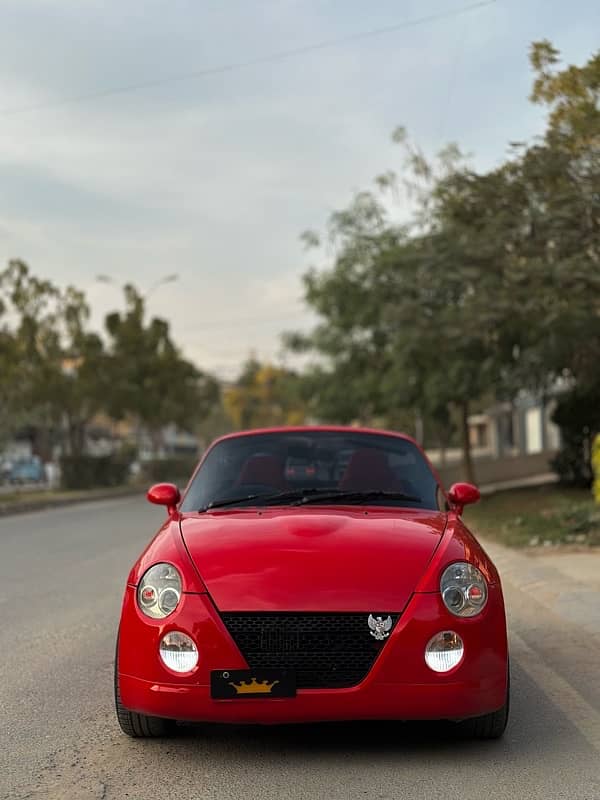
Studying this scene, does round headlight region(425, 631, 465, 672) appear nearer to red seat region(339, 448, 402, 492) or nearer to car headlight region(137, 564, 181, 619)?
car headlight region(137, 564, 181, 619)

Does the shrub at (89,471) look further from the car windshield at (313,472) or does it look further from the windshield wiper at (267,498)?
the windshield wiper at (267,498)

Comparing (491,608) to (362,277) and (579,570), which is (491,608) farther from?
(362,277)

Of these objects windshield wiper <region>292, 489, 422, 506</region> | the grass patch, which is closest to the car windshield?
windshield wiper <region>292, 489, 422, 506</region>

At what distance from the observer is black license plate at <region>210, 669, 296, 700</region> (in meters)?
4.46

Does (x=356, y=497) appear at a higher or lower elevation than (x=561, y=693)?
higher

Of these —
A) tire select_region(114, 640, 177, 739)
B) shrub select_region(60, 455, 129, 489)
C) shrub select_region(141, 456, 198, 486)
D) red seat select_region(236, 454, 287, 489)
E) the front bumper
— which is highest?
red seat select_region(236, 454, 287, 489)

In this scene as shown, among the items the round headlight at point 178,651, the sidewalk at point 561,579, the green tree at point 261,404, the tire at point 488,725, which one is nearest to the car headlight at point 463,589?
the tire at point 488,725

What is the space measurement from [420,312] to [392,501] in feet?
48.7

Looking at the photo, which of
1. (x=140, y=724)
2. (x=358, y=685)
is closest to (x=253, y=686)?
(x=358, y=685)

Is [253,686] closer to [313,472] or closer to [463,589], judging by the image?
[463,589]

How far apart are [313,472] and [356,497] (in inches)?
43.7

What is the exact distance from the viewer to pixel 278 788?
Result: 4.27m

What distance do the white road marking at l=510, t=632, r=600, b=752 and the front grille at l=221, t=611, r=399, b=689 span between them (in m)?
1.25

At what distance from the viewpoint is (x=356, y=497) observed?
5914 millimetres
